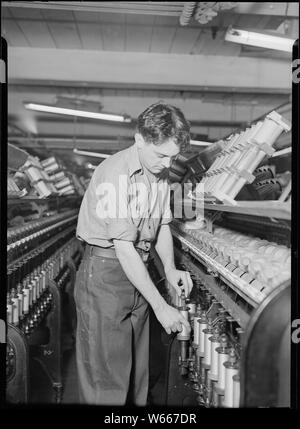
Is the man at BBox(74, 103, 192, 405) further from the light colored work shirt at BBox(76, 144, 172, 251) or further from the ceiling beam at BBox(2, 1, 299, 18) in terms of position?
the ceiling beam at BBox(2, 1, 299, 18)

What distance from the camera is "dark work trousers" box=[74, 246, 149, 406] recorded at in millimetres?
1929

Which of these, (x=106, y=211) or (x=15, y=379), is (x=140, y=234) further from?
(x=15, y=379)

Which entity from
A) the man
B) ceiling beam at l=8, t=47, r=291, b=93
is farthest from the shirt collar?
ceiling beam at l=8, t=47, r=291, b=93

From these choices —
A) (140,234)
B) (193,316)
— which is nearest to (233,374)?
(193,316)

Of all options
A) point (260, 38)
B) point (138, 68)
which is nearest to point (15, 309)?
point (260, 38)

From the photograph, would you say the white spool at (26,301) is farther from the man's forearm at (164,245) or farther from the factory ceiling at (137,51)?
the factory ceiling at (137,51)

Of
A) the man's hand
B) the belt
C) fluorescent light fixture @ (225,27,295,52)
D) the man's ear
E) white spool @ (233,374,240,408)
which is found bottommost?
white spool @ (233,374,240,408)

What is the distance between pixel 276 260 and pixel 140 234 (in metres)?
0.69

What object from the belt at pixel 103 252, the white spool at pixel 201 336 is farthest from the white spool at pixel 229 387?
the belt at pixel 103 252

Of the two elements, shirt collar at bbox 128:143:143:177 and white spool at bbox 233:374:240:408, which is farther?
shirt collar at bbox 128:143:143:177

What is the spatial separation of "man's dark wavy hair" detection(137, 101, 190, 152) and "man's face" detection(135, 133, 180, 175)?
0.06 ft

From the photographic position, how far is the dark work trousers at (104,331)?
6.33ft

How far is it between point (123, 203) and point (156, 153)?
0.83 feet

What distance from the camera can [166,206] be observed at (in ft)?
7.20
